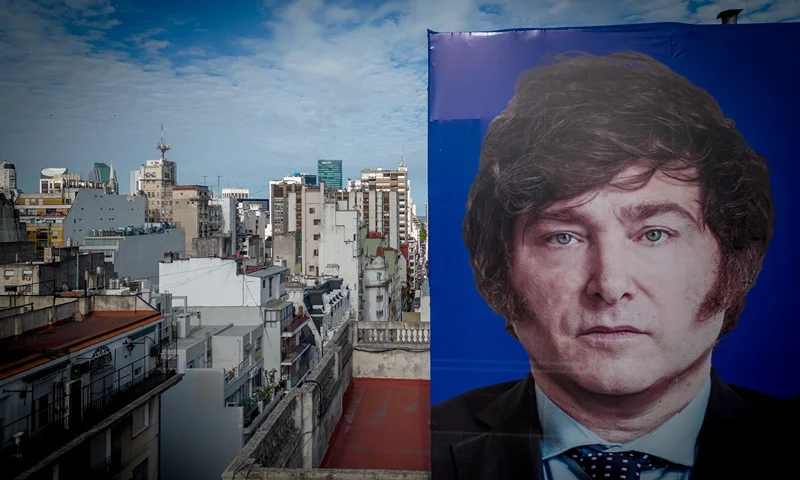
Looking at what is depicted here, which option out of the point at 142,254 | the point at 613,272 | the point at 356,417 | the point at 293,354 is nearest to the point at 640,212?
the point at 613,272

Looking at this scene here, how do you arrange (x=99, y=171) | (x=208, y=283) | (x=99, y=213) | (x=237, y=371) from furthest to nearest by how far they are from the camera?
1. (x=99, y=213)
2. (x=208, y=283)
3. (x=237, y=371)
4. (x=99, y=171)

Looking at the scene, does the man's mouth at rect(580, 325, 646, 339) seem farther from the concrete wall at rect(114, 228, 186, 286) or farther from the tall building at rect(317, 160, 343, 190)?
the tall building at rect(317, 160, 343, 190)

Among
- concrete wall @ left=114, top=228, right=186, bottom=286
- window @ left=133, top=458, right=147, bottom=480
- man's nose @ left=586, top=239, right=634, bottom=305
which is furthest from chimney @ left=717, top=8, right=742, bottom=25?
concrete wall @ left=114, top=228, right=186, bottom=286

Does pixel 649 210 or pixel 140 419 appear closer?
pixel 649 210

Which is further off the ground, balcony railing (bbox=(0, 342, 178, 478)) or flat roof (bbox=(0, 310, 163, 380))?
flat roof (bbox=(0, 310, 163, 380))

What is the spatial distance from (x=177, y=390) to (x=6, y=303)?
427 cm

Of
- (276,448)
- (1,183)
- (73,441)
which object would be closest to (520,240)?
(276,448)

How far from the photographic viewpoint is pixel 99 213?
100ft

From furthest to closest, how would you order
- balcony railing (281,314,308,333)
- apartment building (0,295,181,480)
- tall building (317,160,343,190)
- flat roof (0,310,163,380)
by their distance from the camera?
tall building (317,160,343,190)
balcony railing (281,314,308,333)
apartment building (0,295,181,480)
flat roof (0,310,163,380)

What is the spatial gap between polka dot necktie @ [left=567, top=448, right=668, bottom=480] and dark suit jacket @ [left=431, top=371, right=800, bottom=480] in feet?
0.85

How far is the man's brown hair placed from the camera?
302 centimetres

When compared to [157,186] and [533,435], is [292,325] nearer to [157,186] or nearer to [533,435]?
[533,435]

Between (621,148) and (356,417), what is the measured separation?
406 centimetres

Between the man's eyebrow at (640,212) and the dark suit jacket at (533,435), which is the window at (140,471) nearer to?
the dark suit jacket at (533,435)
